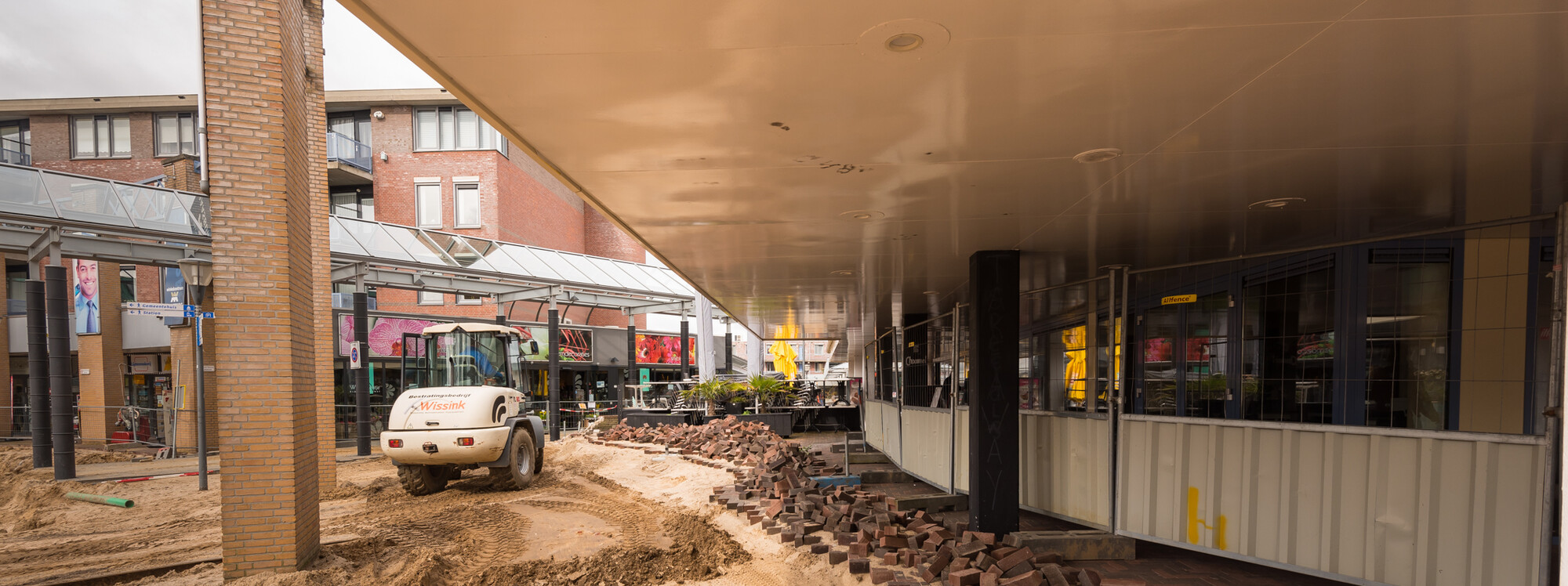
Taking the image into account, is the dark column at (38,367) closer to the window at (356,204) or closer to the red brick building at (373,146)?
the red brick building at (373,146)

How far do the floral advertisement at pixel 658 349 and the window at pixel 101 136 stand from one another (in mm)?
21524

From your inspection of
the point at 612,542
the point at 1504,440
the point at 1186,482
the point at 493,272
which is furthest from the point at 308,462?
the point at 493,272

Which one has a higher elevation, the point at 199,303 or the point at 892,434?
the point at 199,303

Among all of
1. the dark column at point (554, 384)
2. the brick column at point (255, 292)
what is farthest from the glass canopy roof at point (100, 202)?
the brick column at point (255, 292)

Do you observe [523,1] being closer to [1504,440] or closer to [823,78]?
[823,78]

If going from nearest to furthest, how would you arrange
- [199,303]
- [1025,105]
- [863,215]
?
[1025,105], [863,215], [199,303]

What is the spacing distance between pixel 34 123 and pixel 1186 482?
41862mm

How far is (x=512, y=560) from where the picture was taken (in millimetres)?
7531

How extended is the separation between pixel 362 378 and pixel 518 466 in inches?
260

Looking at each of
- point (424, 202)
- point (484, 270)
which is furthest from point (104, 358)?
point (484, 270)

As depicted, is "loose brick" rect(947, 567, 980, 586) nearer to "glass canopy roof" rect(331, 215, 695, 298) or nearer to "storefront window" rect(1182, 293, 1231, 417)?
"storefront window" rect(1182, 293, 1231, 417)

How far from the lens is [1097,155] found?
4.27 meters

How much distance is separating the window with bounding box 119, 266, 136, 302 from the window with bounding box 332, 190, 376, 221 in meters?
6.82

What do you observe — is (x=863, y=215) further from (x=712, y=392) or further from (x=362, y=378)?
(x=712, y=392)
